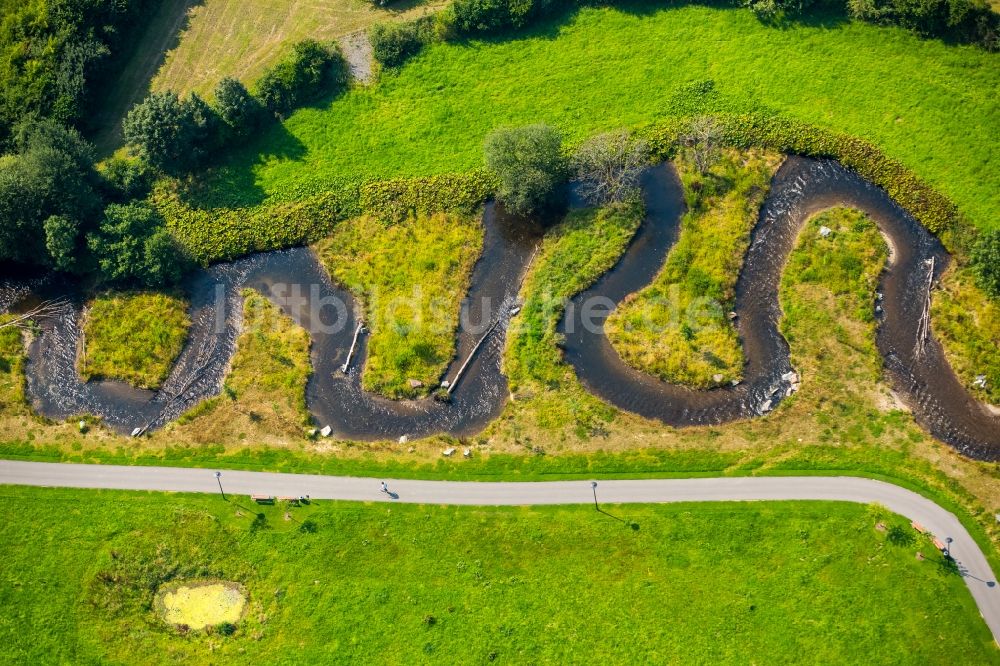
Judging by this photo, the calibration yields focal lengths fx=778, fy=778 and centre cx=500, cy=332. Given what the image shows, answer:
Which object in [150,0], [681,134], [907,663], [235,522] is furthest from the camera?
[150,0]

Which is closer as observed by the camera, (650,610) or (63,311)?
(650,610)

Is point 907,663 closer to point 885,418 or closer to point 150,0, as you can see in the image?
point 885,418

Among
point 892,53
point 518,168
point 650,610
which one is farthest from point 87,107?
point 892,53

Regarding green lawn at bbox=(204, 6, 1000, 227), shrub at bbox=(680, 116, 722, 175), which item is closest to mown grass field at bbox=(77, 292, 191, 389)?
green lawn at bbox=(204, 6, 1000, 227)

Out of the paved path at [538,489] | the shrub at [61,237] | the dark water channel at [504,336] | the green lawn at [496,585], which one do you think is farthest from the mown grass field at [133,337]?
the green lawn at [496,585]

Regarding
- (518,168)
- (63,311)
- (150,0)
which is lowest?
(63,311)

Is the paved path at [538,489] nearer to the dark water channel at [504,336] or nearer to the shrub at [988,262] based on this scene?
the dark water channel at [504,336]

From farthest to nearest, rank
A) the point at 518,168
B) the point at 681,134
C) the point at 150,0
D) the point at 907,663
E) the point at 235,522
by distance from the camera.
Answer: the point at 150,0 → the point at 681,134 → the point at 518,168 → the point at 235,522 → the point at 907,663
